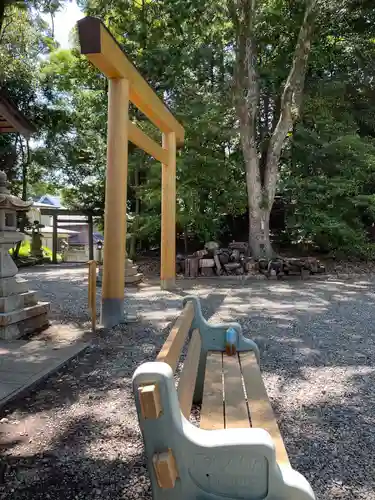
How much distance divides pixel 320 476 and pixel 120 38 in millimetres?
13984

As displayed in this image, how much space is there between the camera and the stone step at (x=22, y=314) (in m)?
4.45

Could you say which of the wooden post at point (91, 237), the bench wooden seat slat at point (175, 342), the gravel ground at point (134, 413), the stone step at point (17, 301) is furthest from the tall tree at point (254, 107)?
the bench wooden seat slat at point (175, 342)

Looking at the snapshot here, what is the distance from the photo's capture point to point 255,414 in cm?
193

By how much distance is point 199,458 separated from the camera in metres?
1.34

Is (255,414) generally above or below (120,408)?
above

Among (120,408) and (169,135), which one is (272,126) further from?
(120,408)

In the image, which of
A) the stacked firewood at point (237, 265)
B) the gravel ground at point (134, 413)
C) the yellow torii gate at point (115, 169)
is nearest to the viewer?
the gravel ground at point (134, 413)

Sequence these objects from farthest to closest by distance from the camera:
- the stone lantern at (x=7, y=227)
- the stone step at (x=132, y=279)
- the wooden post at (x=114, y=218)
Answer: the stone step at (x=132, y=279), the wooden post at (x=114, y=218), the stone lantern at (x=7, y=227)

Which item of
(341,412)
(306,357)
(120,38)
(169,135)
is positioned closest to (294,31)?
(120,38)

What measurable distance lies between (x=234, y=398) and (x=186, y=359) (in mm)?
314

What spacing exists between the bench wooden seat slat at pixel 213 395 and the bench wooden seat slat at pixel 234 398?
3cm

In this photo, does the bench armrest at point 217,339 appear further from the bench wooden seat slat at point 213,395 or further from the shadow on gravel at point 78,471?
the shadow on gravel at point 78,471

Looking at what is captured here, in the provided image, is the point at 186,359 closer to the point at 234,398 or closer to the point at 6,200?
the point at 234,398

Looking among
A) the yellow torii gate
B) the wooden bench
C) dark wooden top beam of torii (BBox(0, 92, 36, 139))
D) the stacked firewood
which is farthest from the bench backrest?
the stacked firewood
